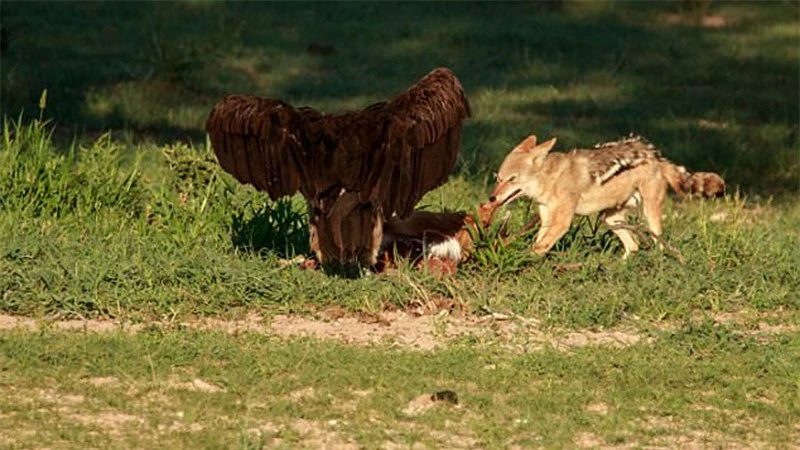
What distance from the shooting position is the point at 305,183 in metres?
8.59

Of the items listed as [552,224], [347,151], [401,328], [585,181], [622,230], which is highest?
[347,151]

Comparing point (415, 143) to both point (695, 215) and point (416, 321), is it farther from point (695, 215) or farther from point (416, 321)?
point (695, 215)

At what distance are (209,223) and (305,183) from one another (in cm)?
147

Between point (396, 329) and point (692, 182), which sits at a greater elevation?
point (692, 182)

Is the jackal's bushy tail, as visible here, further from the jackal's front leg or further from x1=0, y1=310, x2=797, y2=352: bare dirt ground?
x1=0, y1=310, x2=797, y2=352: bare dirt ground

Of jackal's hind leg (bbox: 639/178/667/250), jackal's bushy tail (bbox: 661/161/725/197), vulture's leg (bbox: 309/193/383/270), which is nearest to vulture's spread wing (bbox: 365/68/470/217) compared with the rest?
vulture's leg (bbox: 309/193/383/270)

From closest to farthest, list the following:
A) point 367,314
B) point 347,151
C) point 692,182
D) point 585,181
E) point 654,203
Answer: point 347,151
point 367,314
point 585,181
point 654,203
point 692,182

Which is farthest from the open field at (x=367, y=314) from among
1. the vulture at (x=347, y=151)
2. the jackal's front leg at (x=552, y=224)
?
the vulture at (x=347, y=151)

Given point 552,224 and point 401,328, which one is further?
point 552,224

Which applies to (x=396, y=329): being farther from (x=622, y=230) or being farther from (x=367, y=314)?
(x=622, y=230)

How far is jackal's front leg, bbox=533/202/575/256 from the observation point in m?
9.22

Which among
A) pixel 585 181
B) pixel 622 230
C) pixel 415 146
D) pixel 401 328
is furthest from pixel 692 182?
pixel 401 328

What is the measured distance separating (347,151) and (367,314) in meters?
0.85

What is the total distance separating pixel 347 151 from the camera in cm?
849
